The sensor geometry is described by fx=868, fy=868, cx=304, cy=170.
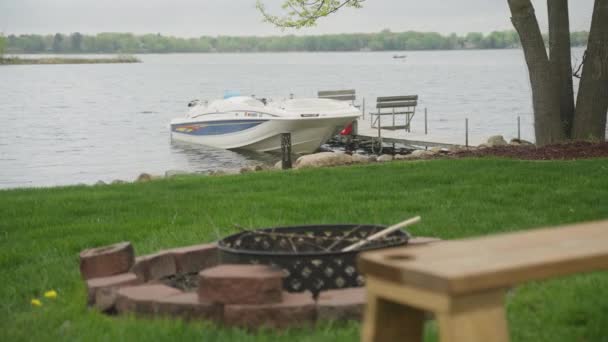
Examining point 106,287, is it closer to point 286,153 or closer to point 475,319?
point 475,319

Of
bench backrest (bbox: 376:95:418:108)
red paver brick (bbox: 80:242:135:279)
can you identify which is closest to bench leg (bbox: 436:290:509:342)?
red paver brick (bbox: 80:242:135:279)

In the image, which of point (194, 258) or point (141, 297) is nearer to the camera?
point (141, 297)

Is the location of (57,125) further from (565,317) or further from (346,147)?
(565,317)

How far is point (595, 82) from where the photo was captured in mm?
14711

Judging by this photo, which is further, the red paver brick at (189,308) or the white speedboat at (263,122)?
the white speedboat at (263,122)

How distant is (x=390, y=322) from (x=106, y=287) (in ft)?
7.56

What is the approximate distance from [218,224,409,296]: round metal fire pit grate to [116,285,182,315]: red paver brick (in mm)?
434

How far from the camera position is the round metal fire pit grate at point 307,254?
4.89 meters

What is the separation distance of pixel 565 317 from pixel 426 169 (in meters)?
6.69

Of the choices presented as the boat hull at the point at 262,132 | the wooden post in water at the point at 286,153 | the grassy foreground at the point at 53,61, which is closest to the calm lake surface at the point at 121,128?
the boat hull at the point at 262,132

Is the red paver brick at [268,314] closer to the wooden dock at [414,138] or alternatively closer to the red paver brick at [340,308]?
the red paver brick at [340,308]

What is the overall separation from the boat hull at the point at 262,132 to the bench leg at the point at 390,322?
20312 mm

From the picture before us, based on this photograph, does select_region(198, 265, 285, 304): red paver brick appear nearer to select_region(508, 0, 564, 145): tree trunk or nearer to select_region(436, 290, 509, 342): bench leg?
select_region(436, 290, 509, 342): bench leg

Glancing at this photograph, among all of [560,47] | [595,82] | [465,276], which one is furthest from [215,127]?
[465,276]
